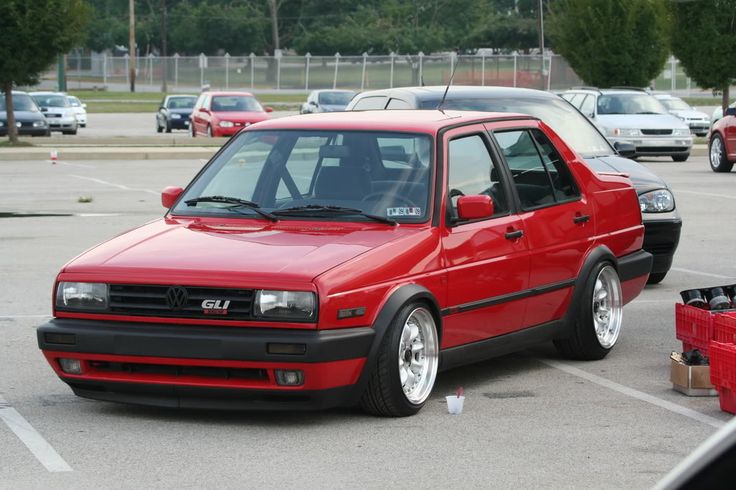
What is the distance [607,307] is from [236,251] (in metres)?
2.83

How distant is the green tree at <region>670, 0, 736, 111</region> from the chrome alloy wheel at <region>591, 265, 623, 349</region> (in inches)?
1291

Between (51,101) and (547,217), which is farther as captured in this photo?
(51,101)

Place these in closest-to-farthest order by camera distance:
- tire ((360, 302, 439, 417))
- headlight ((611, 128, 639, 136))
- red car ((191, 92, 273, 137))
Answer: tire ((360, 302, 439, 417))
headlight ((611, 128, 639, 136))
red car ((191, 92, 273, 137))

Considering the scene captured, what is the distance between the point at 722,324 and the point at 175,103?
4425cm

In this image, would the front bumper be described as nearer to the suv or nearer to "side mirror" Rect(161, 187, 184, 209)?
"side mirror" Rect(161, 187, 184, 209)

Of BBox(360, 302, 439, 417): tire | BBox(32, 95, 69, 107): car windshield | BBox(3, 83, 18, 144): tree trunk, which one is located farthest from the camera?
BBox(32, 95, 69, 107): car windshield

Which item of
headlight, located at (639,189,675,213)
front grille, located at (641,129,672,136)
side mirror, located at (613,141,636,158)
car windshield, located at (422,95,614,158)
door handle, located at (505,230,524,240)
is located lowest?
front grille, located at (641,129,672,136)

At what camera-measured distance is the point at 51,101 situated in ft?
163

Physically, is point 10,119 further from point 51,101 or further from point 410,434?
point 410,434

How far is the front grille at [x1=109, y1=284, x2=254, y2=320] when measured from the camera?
662 cm

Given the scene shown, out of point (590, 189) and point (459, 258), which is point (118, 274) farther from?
point (590, 189)

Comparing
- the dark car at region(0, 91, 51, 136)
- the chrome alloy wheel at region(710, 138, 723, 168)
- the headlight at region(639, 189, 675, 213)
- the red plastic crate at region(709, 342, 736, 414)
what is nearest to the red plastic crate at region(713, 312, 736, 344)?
the red plastic crate at region(709, 342, 736, 414)

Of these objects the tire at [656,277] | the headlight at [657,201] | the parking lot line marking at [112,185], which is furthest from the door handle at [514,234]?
the parking lot line marking at [112,185]

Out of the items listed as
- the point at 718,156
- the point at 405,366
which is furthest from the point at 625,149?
the point at 718,156
